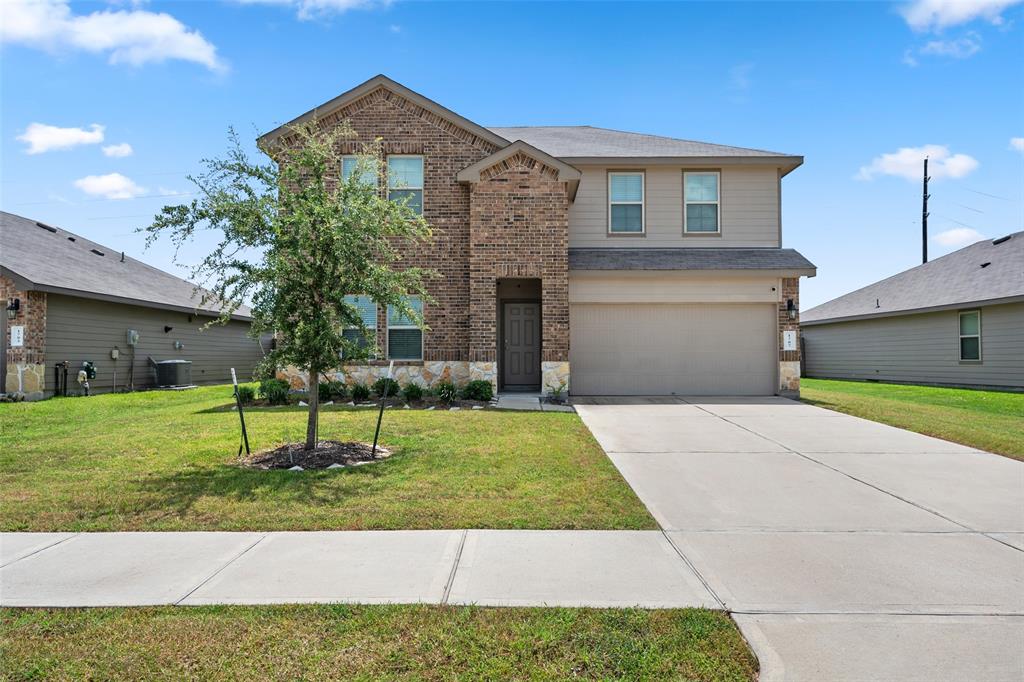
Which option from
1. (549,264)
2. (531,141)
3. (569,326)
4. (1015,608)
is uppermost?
(531,141)

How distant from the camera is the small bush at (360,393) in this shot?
13328mm

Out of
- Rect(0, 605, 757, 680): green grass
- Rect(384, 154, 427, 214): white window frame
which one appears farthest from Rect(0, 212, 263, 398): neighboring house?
Rect(0, 605, 757, 680): green grass

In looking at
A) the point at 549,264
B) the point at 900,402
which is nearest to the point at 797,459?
the point at 549,264

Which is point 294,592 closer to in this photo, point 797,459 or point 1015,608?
point 1015,608

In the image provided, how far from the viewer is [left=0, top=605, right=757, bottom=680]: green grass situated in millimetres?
2756

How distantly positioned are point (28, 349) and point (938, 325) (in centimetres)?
2561

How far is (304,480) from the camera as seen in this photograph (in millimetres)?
6297

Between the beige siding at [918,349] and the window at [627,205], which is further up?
the window at [627,205]

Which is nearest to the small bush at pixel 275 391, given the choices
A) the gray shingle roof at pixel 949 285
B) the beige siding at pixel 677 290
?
the beige siding at pixel 677 290

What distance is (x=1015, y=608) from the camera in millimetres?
3473

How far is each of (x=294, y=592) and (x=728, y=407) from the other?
10506 millimetres

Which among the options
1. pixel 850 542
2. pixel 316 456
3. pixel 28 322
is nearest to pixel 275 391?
pixel 316 456

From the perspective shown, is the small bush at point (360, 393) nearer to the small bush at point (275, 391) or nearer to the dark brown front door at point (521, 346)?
the small bush at point (275, 391)

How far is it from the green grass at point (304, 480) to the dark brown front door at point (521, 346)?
4.94 m
